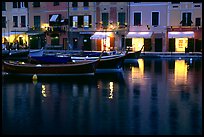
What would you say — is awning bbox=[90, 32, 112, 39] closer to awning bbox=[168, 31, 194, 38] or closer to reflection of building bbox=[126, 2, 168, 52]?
reflection of building bbox=[126, 2, 168, 52]

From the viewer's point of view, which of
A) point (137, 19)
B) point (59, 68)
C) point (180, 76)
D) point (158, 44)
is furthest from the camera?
point (137, 19)

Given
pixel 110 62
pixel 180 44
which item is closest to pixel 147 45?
pixel 180 44

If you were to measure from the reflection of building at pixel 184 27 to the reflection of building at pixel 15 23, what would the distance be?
1542 cm

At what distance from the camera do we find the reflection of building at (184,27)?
32.8 metres

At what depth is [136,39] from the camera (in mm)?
34469

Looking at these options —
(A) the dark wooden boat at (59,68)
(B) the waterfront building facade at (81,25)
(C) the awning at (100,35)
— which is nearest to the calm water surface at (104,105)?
(A) the dark wooden boat at (59,68)

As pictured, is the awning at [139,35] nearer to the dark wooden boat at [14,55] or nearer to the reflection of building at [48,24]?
the reflection of building at [48,24]

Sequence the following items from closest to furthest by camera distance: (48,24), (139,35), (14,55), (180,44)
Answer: (14,55) → (180,44) → (139,35) → (48,24)

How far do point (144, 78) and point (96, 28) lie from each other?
1810 cm

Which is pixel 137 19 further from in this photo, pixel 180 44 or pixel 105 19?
pixel 180 44

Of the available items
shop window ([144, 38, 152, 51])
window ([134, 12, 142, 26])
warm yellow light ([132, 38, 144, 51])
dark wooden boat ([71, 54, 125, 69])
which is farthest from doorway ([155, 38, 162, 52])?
dark wooden boat ([71, 54, 125, 69])

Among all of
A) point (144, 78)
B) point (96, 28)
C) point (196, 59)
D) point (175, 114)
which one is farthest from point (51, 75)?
point (96, 28)

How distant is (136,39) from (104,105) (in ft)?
77.6

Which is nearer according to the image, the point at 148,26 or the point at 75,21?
the point at 148,26
